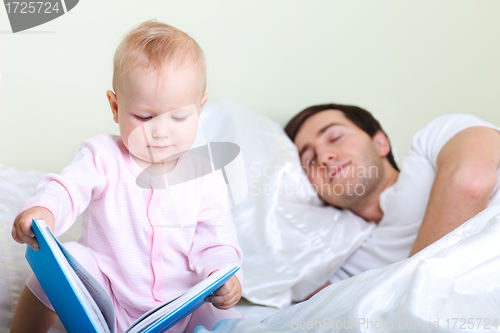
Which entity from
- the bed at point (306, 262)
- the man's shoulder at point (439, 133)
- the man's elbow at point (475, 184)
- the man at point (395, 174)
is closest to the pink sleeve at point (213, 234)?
the bed at point (306, 262)

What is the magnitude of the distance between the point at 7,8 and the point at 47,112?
0.97 ft

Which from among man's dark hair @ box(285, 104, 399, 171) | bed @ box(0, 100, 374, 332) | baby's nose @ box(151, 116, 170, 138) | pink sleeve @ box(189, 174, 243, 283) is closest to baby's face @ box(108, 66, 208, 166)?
baby's nose @ box(151, 116, 170, 138)

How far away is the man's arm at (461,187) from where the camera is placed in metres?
0.94

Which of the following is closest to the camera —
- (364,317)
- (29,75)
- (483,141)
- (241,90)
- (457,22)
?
(364,317)

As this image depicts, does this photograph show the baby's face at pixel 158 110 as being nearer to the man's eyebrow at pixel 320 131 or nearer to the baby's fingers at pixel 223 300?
the baby's fingers at pixel 223 300

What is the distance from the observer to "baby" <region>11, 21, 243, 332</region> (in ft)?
2.03

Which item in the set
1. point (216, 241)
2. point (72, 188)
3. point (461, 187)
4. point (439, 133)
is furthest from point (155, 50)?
point (439, 133)

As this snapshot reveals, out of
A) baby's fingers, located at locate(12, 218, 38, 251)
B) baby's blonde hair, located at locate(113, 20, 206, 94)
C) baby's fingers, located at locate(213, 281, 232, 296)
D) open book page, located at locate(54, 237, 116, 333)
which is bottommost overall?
baby's fingers, located at locate(213, 281, 232, 296)

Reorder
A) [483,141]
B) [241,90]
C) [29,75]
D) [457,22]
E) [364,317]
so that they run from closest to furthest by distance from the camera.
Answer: [364,317]
[483,141]
[29,75]
[241,90]
[457,22]

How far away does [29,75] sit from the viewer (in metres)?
1.14

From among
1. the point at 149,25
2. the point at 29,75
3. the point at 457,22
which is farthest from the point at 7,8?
the point at 457,22

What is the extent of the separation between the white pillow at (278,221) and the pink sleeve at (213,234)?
0.68 ft

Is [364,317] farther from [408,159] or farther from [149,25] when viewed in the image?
[408,159]

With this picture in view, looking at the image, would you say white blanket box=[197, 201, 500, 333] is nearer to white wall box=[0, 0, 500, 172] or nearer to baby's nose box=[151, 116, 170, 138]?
baby's nose box=[151, 116, 170, 138]
